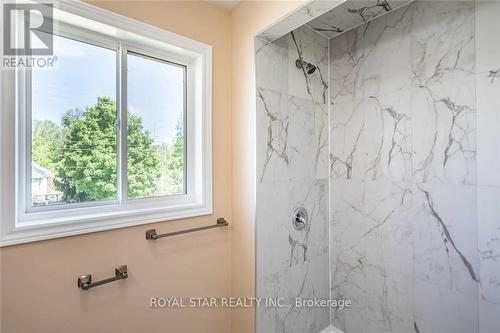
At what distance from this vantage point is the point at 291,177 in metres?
1.66

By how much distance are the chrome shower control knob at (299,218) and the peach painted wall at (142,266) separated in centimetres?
45

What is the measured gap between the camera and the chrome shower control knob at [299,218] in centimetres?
167

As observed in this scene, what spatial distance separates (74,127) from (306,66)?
150cm

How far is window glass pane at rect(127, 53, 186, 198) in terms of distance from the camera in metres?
1.44

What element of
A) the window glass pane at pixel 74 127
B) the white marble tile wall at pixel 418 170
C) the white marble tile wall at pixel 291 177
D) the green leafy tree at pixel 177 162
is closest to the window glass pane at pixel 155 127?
the green leafy tree at pixel 177 162

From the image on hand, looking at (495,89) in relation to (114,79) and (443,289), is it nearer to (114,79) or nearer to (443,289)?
(443,289)

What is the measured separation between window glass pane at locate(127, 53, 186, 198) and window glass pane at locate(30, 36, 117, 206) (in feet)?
0.33

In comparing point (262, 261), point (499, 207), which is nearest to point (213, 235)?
point (262, 261)

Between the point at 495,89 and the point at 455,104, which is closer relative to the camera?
the point at 495,89

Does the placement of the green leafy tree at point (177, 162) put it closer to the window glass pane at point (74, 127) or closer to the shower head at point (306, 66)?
the window glass pane at point (74, 127)

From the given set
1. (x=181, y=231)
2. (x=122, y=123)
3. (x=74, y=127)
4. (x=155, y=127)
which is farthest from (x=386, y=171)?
(x=74, y=127)

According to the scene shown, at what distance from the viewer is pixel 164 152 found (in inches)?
61.2

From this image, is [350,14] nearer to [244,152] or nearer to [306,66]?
[306,66]

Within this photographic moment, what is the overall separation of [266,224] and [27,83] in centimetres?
141
